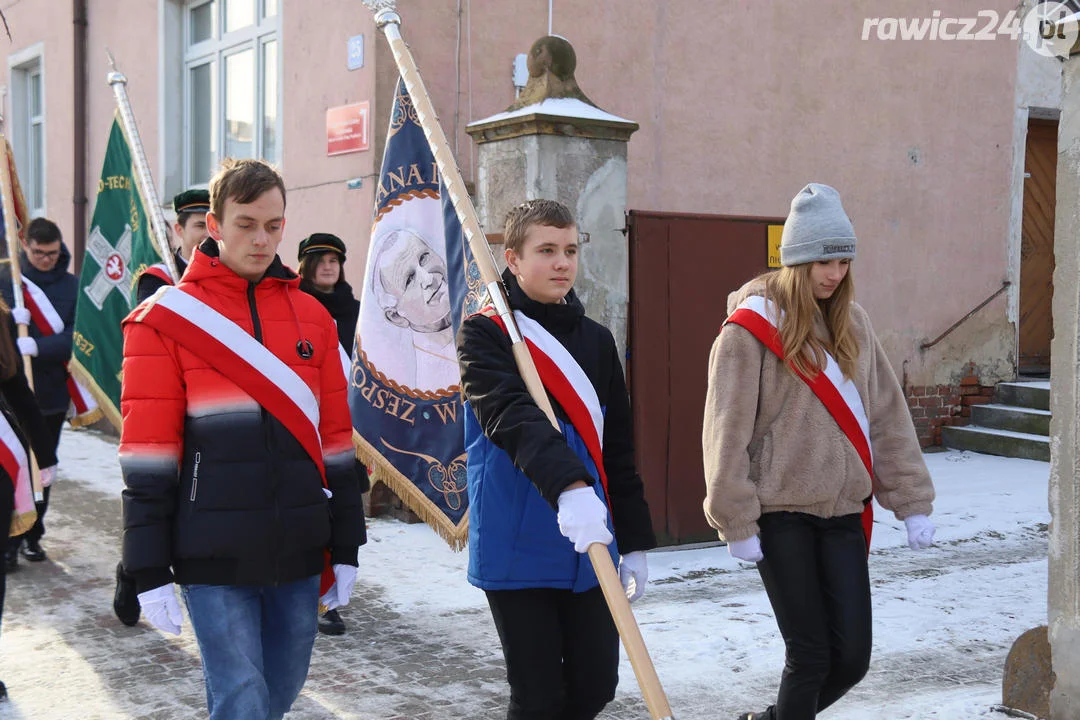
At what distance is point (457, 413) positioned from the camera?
5.23 metres

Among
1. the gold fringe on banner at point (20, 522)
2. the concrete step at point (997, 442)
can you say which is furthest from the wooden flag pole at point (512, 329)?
the concrete step at point (997, 442)

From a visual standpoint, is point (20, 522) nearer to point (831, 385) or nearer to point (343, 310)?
point (343, 310)

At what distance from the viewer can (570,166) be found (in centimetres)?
657

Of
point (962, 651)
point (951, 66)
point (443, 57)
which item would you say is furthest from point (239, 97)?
point (962, 651)

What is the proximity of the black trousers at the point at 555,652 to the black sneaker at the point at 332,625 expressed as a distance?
2.45m

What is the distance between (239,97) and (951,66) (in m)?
6.95

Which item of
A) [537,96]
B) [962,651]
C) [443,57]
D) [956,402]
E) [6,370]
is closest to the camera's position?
[6,370]

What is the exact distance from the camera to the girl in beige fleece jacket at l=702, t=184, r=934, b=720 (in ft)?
10.8

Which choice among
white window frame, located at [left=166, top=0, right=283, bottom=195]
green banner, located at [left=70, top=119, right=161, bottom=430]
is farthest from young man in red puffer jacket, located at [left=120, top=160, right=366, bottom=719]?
white window frame, located at [left=166, top=0, right=283, bottom=195]

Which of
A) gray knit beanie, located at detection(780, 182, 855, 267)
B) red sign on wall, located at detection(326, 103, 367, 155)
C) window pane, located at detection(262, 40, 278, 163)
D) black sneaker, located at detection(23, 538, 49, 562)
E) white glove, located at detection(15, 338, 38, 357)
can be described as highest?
window pane, located at detection(262, 40, 278, 163)

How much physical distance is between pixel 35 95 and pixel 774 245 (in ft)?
40.2

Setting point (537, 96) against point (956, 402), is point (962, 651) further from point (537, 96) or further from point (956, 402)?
point (956, 402)

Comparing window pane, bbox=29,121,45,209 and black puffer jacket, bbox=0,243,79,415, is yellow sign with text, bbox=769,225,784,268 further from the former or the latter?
window pane, bbox=29,121,45,209

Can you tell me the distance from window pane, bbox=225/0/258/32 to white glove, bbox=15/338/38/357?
435 cm
